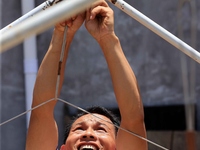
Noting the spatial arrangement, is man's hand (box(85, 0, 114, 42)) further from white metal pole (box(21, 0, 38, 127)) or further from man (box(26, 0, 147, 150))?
white metal pole (box(21, 0, 38, 127))

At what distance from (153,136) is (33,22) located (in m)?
1.83

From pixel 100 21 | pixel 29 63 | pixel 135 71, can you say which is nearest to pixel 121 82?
pixel 100 21

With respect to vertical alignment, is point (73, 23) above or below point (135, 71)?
below

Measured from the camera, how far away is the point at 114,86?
60.3 inches

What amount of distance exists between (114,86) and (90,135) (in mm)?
174

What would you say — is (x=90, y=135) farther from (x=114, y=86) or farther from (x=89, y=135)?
(x=114, y=86)

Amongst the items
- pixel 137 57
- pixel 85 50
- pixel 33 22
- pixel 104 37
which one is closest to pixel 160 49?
pixel 137 57

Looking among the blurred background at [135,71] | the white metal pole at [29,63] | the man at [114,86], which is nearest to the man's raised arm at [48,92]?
the man at [114,86]

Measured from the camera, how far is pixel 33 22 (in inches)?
36.5

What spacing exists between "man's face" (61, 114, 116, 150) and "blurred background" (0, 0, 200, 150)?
93cm

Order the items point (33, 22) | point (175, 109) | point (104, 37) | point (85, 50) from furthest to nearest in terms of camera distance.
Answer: point (85, 50)
point (175, 109)
point (104, 37)
point (33, 22)

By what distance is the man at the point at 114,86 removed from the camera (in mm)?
1524

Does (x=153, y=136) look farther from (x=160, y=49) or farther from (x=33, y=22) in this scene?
(x=33, y=22)

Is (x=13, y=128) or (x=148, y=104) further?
(x=13, y=128)
